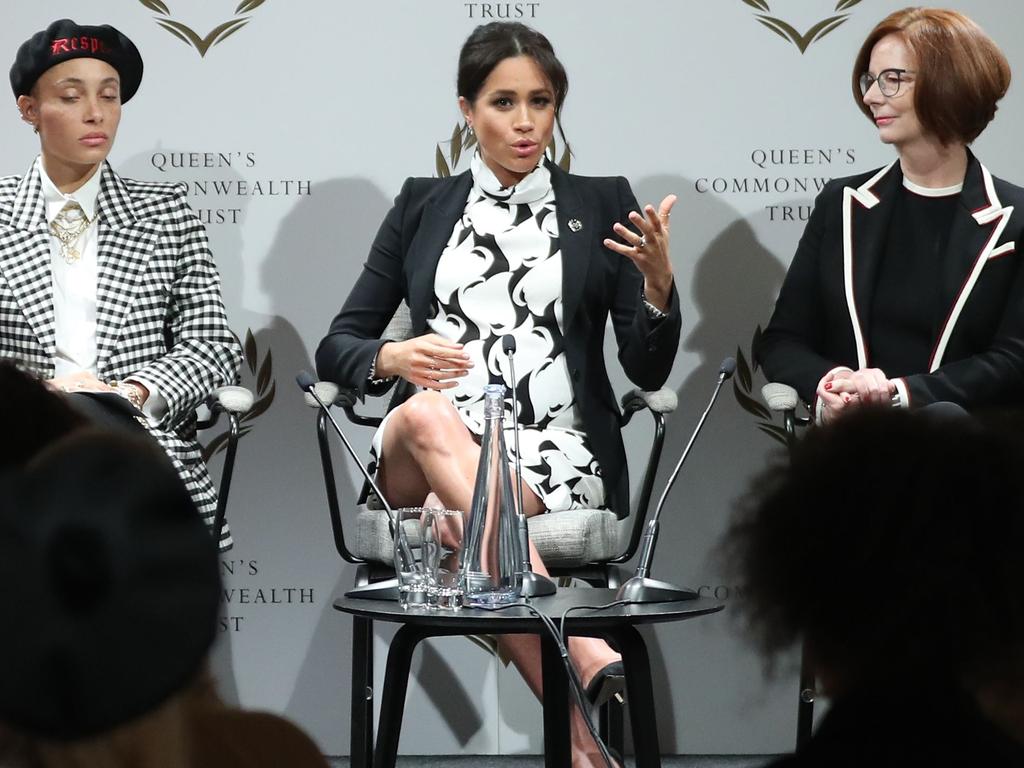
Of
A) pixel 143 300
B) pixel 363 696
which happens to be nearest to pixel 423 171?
pixel 143 300

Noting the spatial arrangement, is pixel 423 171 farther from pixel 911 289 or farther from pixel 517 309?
pixel 911 289

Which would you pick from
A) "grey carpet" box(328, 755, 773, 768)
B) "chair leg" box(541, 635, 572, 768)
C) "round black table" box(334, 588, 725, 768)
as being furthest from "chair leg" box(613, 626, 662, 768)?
"grey carpet" box(328, 755, 773, 768)

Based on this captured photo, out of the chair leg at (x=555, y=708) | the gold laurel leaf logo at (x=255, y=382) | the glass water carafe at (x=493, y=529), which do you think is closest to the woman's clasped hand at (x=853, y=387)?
the glass water carafe at (x=493, y=529)

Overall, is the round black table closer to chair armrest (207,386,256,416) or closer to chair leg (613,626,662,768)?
chair leg (613,626,662,768)

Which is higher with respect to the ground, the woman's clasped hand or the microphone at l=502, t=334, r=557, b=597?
the woman's clasped hand

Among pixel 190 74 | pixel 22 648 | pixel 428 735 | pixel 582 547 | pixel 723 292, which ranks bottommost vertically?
pixel 428 735

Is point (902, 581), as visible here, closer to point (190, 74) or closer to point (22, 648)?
point (22, 648)

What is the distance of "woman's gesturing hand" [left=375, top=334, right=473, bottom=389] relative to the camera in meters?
3.01

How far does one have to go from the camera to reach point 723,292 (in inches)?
146

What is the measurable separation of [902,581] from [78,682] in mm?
393

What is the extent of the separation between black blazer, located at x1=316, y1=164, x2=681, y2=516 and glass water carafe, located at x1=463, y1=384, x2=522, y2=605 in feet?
2.85

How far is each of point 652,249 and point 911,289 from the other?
0.60 m

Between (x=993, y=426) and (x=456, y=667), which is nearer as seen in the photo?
(x=993, y=426)

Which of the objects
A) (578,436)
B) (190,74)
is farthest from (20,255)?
(578,436)
